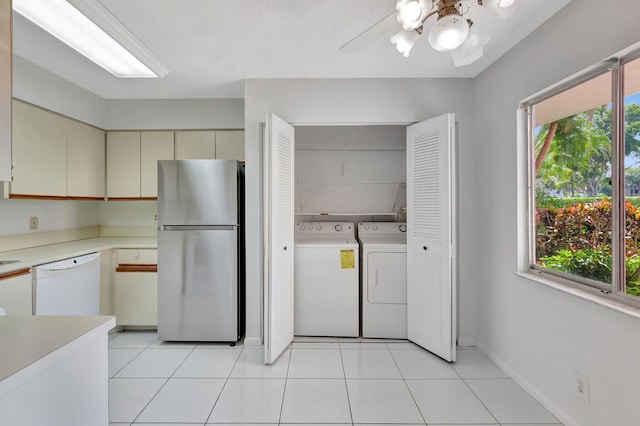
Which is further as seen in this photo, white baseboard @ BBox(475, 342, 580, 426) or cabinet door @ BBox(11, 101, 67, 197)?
cabinet door @ BBox(11, 101, 67, 197)

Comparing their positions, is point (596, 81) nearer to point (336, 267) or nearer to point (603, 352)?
point (603, 352)

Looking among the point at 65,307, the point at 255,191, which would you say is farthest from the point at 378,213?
the point at 65,307

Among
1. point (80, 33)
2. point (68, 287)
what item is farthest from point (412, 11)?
point (68, 287)

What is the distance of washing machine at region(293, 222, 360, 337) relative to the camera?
2.97 metres

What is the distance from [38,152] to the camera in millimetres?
2641

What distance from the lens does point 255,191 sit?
281cm

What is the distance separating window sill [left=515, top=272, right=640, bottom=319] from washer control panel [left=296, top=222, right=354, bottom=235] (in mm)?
1814

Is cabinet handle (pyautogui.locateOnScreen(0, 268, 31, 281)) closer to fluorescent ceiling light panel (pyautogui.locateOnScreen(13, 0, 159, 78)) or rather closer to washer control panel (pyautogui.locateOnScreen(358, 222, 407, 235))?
fluorescent ceiling light panel (pyautogui.locateOnScreen(13, 0, 159, 78))

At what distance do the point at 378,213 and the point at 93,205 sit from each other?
10.7 feet

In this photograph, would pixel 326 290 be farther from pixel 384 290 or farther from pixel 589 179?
pixel 589 179

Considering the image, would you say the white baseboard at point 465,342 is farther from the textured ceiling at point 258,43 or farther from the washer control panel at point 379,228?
the textured ceiling at point 258,43

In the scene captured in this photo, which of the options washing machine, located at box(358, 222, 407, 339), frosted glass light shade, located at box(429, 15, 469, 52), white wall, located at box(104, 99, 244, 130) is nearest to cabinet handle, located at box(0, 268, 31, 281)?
white wall, located at box(104, 99, 244, 130)

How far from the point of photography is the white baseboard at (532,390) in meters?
1.78

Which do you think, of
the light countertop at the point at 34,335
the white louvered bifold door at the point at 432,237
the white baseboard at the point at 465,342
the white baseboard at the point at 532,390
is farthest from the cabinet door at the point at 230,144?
the white baseboard at the point at 532,390
